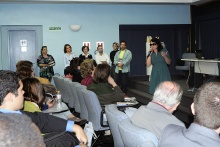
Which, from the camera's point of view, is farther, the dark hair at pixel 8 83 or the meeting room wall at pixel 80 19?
the meeting room wall at pixel 80 19

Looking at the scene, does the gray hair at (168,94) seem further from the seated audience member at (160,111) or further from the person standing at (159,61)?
the person standing at (159,61)

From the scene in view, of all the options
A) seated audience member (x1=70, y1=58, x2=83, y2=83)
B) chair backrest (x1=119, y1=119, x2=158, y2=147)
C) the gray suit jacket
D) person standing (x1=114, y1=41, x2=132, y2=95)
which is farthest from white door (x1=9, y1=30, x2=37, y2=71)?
the gray suit jacket

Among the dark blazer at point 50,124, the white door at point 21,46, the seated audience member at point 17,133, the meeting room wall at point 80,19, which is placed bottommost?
the dark blazer at point 50,124

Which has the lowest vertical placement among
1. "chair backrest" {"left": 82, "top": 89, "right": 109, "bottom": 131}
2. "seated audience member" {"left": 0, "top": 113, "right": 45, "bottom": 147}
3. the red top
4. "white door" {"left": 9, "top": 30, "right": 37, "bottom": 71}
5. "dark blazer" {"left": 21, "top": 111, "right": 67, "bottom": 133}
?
"chair backrest" {"left": 82, "top": 89, "right": 109, "bottom": 131}

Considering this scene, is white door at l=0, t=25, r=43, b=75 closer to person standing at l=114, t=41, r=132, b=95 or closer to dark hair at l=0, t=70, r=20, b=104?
person standing at l=114, t=41, r=132, b=95

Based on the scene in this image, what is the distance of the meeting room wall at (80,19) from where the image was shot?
401 inches

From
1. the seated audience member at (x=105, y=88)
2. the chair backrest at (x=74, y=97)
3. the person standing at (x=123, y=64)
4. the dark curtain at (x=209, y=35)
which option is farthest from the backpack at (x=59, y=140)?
the dark curtain at (x=209, y=35)

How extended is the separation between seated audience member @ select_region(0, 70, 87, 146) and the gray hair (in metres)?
0.78

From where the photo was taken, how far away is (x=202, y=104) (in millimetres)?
1658

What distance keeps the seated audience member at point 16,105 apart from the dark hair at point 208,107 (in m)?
0.81

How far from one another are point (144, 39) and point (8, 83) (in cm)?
999

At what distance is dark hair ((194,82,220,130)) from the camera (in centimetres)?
163

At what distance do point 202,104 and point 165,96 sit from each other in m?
0.86

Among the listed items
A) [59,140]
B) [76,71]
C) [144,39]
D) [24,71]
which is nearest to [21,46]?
→ [76,71]
